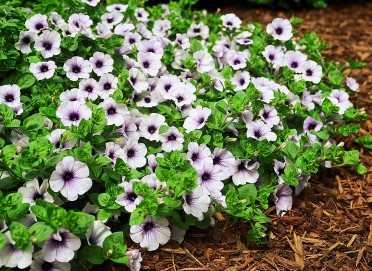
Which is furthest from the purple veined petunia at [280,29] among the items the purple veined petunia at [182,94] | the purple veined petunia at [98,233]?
the purple veined petunia at [98,233]

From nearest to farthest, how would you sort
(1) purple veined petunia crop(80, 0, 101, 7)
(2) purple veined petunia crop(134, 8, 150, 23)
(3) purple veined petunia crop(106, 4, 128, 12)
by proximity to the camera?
(1) purple veined petunia crop(80, 0, 101, 7)
(3) purple veined petunia crop(106, 4, 128, 12)
(2) purple veined petunia crop(134, 8, 150, 23)

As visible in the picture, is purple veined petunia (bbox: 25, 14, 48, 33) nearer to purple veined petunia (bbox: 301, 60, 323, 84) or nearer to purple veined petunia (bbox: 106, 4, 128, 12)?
purple veined petunia (bbox: 106, 4, 128, 12)

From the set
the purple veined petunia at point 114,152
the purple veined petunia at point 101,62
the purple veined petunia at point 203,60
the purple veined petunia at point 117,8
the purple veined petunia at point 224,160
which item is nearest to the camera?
the purple veined petunia at point 114,152

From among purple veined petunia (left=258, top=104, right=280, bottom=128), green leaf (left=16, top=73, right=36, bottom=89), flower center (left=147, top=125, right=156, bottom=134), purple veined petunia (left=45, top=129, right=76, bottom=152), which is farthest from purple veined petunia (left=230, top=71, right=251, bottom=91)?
green leaf (left=16, top=73, right=36, bottom=89)

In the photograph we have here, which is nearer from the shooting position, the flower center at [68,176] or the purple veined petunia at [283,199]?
the flower center at [68,176]

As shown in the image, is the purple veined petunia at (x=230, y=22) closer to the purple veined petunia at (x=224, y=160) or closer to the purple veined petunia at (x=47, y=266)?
the purple veined petunia at (x=224, y=160)

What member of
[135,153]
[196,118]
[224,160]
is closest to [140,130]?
[135,153]
